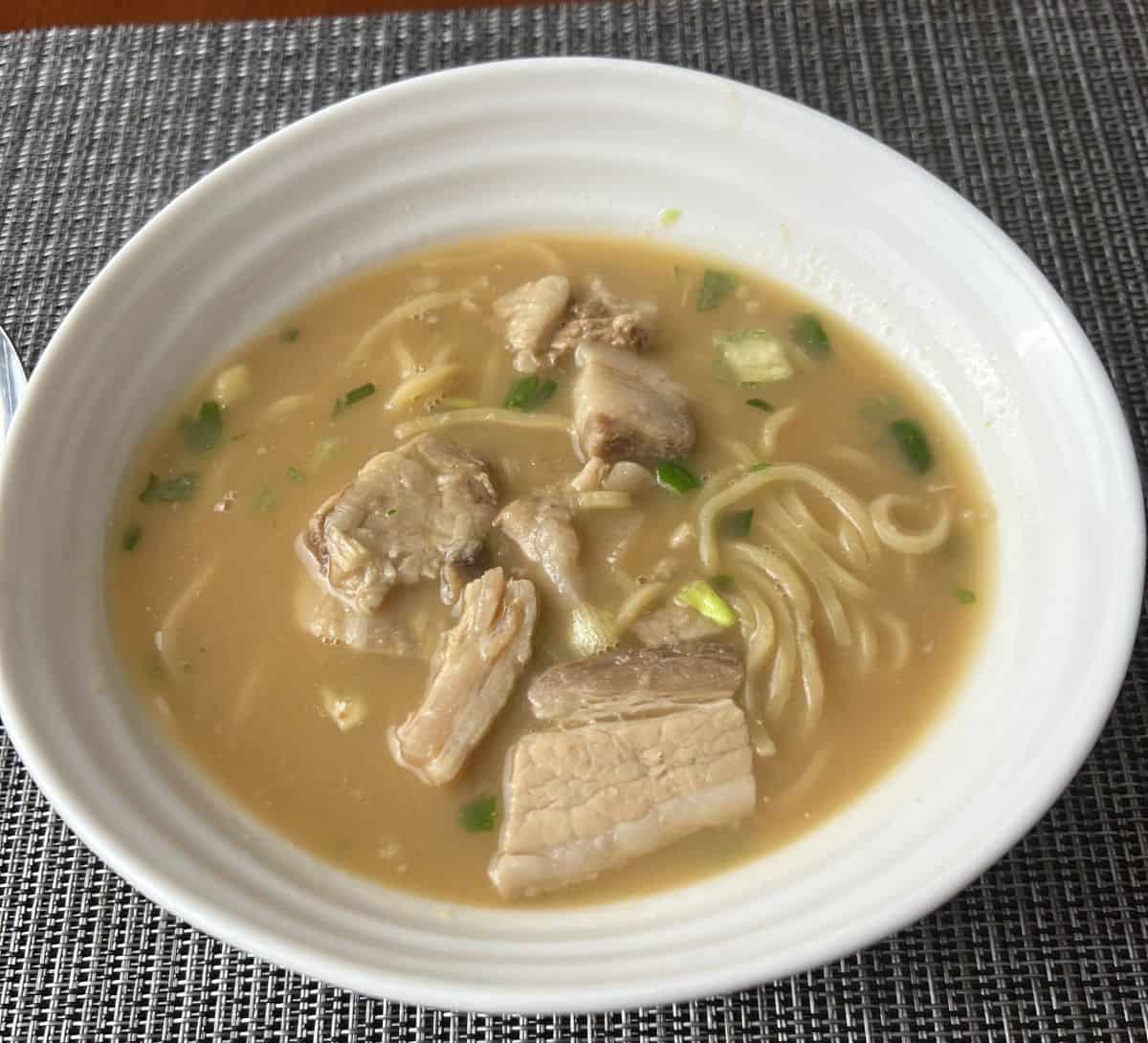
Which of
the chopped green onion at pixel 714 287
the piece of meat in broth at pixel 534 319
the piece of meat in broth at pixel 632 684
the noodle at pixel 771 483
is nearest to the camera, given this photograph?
the piece of meat in broth at pixel 632 684

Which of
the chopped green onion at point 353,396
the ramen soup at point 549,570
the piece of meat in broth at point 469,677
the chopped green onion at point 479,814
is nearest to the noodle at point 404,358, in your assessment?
the ramen soup at point 549,570

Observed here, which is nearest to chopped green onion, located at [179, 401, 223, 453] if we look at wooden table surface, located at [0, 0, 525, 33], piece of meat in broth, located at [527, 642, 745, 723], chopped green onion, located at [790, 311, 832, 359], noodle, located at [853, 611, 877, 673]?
piece of meat in broth, located at [527, 642, 745, 723]

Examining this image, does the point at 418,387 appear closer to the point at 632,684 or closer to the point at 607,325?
the point at 607,325

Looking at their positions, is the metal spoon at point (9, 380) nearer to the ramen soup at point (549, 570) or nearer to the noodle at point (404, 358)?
the ramen soup at point (549, 570)

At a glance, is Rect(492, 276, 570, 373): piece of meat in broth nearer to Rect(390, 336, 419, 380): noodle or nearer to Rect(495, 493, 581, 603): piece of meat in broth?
Rect(390, 336, 419, 380): noodle

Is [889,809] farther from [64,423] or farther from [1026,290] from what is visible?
[64,423]
